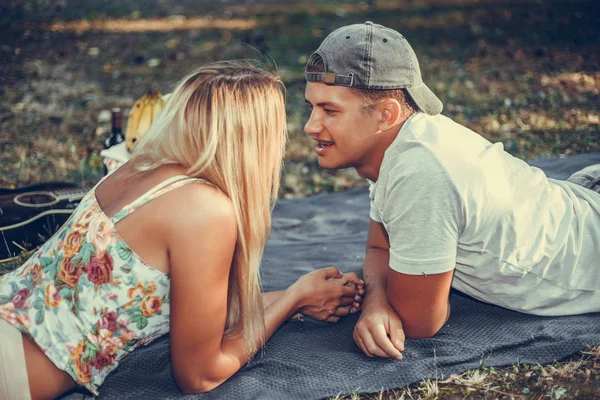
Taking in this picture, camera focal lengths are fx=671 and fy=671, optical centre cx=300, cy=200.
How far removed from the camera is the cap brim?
3.00m

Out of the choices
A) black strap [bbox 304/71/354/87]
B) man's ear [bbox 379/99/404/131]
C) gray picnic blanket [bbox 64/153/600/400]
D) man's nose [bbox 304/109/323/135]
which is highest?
black strap [bbox 304/71/354/87]

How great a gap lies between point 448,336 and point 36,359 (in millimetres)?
1791

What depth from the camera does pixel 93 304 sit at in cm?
247

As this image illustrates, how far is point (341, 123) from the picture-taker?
301 cm

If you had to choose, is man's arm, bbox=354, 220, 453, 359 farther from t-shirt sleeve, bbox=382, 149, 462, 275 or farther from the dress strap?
the dress strap

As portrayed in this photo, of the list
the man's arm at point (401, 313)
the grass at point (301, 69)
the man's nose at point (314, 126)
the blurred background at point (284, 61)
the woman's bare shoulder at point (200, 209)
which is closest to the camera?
the woman's bare shoulder at point (200, 209)

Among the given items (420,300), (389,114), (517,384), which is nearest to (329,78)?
(389,114)

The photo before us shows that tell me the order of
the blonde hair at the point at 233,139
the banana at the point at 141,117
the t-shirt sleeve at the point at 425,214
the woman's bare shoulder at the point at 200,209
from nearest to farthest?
1. the woman's bare shoulder at the point at 200,209
2. the blonde hair at the point at 233,139
3. the t-shirt sleeve at the point at 425,214
4. the banana at the point at 141,117

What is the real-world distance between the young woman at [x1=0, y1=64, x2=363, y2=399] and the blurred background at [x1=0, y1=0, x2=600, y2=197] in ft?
9.47

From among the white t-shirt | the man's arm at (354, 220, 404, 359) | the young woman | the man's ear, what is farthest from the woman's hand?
the man's ear

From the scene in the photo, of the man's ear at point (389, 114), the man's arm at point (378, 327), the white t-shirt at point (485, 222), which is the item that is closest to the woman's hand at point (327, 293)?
the man's arm at point (378, 327)

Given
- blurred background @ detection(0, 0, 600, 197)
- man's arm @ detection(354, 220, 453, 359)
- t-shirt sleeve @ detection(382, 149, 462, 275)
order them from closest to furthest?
t-shirt sleeve @ detection(382, 149, 462, 275) → man's arm @ detection(354, 220, 453, 359) → blurred background @ detection(0, 0, 600, 197)

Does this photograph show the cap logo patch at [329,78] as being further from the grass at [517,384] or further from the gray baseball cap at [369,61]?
the grass at [517,384]

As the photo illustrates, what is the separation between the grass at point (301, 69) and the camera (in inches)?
224
